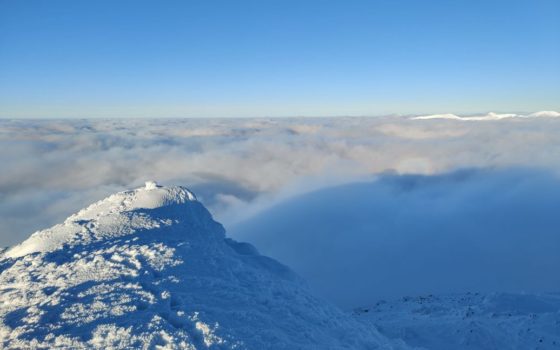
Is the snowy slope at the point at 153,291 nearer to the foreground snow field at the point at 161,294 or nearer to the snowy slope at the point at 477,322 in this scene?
the foreground snow field at the point at 161,294

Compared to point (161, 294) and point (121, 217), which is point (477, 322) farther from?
point (121, 217)

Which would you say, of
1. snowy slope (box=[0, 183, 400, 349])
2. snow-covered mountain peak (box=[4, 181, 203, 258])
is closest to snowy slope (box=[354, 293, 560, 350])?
snowy slope (box=[0, 183, 400, 349])

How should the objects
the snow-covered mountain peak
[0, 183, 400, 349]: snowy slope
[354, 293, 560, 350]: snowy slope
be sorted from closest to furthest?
1. [0, 183, 400, 349]: snowy slope
2. the snow-covered mountain peak
3. [354, 293, 560, 350]: snowy slope

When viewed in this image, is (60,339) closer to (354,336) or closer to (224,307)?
(224,307)

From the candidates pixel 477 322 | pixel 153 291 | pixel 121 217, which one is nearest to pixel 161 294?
pixel 153 291

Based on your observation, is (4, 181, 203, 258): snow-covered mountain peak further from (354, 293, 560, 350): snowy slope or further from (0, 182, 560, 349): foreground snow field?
(354, 293, 560, 350): snowy slope

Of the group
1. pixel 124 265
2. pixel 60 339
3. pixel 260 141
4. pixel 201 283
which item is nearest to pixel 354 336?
pixel 201 283
